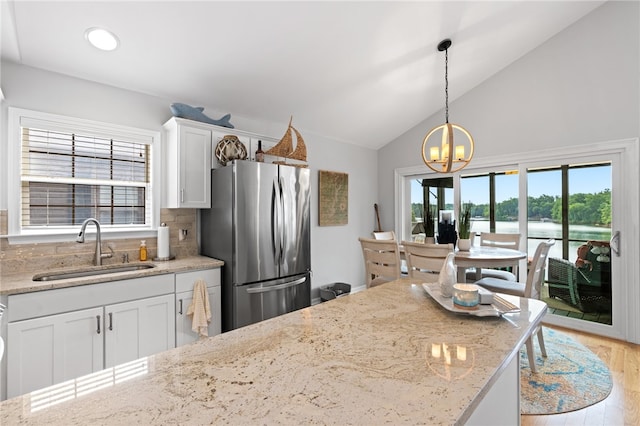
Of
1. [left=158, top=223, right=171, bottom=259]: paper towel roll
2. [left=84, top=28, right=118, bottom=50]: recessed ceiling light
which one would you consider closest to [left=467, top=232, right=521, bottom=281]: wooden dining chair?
[left=158, top=223, right=171, bottom=259]: paper towel roll

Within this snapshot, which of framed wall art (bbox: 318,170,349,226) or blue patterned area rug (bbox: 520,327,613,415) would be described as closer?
blue patterned area rug (bbox: 520,327,613,415)

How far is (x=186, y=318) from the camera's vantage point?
2.55 meters

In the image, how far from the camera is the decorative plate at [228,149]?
2969 millimetres

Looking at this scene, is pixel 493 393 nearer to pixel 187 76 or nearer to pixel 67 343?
pixel 67 343

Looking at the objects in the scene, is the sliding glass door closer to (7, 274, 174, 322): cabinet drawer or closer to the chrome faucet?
(7, 274, 174, 322): cabinet drawer

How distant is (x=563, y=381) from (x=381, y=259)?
1.67 metres

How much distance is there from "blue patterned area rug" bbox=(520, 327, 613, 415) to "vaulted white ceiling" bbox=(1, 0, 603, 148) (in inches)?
126

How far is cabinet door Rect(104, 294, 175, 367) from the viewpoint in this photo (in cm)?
216

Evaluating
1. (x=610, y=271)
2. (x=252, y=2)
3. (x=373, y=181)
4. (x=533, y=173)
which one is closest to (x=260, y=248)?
(x=252, y=2)

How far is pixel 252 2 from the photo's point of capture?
2.26 metres

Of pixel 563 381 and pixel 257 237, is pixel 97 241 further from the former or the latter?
pixel 563 381

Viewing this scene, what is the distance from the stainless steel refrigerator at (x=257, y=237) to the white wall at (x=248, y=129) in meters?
0.90

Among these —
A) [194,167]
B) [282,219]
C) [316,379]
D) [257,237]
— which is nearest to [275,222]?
[282,219]

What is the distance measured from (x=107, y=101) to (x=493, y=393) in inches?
131
